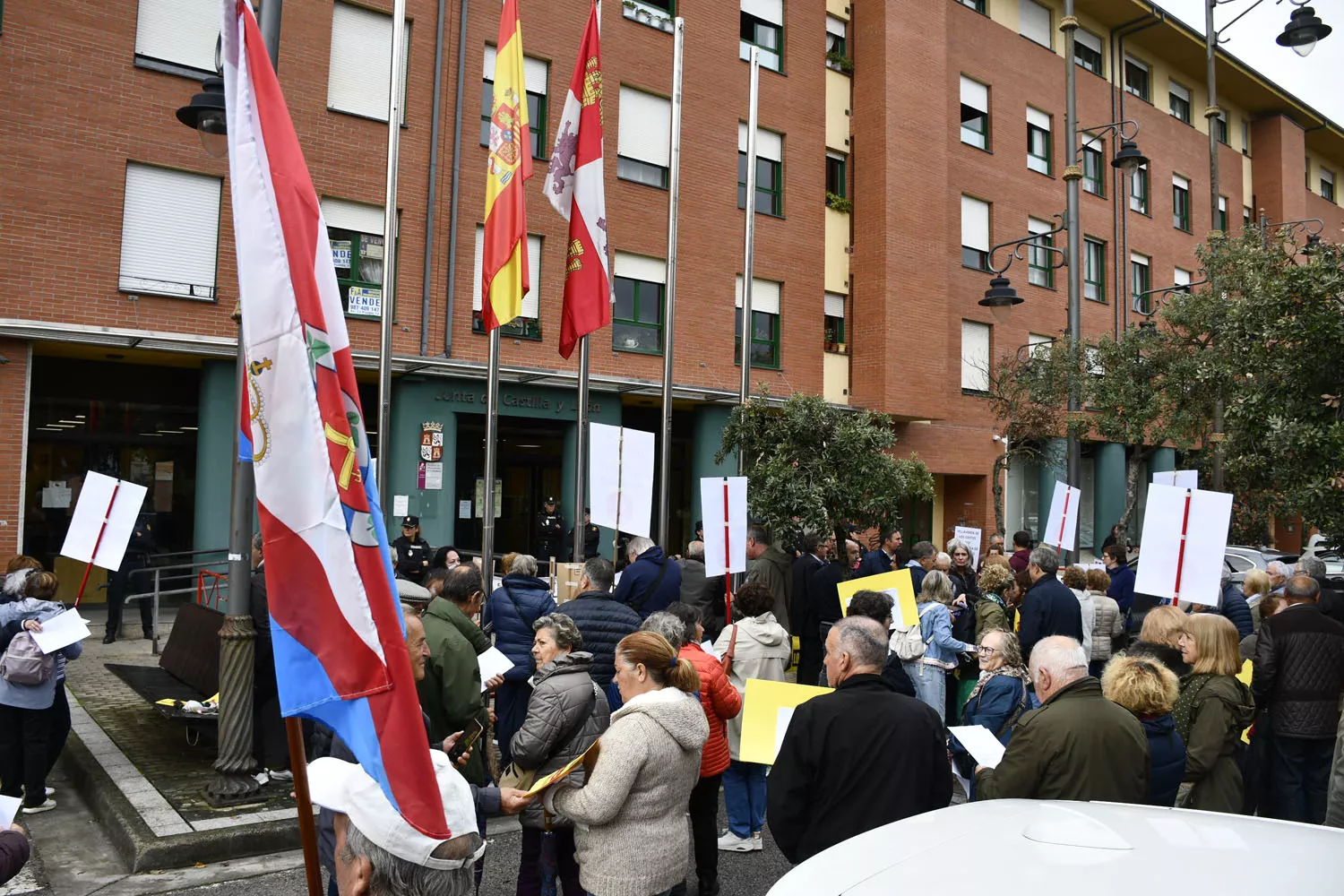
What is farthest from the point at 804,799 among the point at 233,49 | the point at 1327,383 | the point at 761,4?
→ the point at 761,4

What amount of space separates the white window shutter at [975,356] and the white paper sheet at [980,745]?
21807 millimetres

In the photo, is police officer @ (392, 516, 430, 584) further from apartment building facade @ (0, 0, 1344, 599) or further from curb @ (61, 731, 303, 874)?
curb @ (61, 731, 303, 874)

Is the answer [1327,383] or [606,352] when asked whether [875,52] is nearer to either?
[606,352]

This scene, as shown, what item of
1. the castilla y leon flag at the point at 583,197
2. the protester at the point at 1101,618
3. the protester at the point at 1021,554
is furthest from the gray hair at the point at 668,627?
the protester at the point at 1021,554

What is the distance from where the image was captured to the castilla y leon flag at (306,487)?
2.70 metres

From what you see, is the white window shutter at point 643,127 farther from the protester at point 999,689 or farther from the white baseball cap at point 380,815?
the white baseball cap at point 380,815

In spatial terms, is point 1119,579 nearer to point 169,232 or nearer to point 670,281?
point 670,281

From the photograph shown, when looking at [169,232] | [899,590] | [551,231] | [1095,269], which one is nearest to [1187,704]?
[899,590]

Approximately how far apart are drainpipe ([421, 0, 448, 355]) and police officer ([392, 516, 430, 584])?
422cm

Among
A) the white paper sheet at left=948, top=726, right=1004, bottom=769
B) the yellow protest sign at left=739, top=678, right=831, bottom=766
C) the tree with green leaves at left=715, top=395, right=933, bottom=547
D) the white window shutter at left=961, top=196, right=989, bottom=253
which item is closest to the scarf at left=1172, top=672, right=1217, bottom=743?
the white paper sheet at left=948, top=726, right=1004, bottom=769

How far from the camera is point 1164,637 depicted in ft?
18.0

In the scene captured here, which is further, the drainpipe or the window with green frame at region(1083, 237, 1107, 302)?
the window with green frame at region(1083, 237, 1107, 302)

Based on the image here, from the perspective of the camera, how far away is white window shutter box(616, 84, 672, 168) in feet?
65.7

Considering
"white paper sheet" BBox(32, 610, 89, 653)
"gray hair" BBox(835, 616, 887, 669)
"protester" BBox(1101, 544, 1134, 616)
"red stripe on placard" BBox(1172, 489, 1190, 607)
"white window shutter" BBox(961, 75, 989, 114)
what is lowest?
"white paper sheet" BBox(32, 610, 89, 653)
